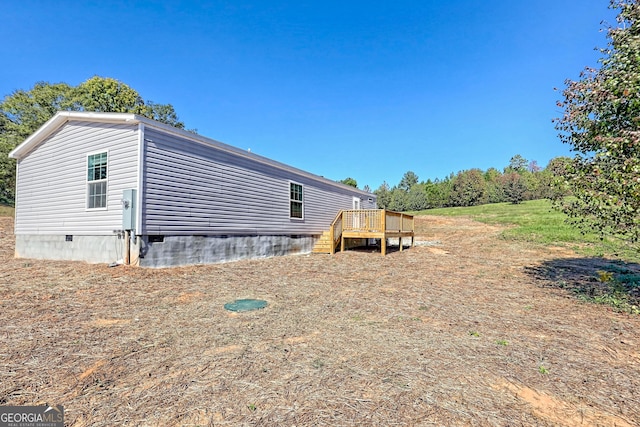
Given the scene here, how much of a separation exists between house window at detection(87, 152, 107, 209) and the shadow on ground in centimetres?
1114

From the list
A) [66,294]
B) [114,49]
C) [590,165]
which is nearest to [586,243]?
[590,165]

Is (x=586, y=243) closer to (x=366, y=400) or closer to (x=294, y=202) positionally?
(x=294, y=202)

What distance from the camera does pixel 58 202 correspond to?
28.5 ft

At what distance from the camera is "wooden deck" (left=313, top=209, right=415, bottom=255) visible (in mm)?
11000

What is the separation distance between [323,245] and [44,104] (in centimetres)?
2515

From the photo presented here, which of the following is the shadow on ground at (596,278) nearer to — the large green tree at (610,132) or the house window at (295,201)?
the large green tree at (610,132)

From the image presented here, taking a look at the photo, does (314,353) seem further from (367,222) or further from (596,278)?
(367,222)

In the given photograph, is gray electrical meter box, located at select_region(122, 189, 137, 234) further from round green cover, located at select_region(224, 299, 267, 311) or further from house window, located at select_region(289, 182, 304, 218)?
house window, located at select_region(289, 182, 304, 218)

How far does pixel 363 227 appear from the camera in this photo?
39.2 feet

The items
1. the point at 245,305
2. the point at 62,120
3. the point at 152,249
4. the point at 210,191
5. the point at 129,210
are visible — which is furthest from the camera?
the point at 210,191

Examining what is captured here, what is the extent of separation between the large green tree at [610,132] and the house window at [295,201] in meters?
8.59

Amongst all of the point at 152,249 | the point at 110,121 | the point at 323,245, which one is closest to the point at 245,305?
the point at 152,249

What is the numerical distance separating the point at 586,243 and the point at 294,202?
1284cm

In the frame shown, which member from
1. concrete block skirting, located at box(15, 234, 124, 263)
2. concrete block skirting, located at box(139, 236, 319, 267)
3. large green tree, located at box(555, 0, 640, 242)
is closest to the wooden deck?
concrete block skirting, located at box(139, 236, 319, 267)
